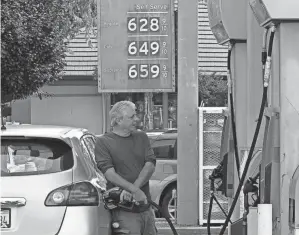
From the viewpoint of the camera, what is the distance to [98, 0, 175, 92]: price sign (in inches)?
488

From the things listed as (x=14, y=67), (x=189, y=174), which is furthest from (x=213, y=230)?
(x=14, y=67)

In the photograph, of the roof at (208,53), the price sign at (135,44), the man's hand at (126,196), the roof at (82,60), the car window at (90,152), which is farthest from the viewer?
the roof at (82,60)

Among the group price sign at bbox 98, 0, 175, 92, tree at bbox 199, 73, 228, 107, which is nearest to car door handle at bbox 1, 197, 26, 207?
price sign at bbox 98, 0, 175, 92

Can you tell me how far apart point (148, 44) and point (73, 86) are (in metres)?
15.5

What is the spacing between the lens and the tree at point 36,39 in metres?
18.9

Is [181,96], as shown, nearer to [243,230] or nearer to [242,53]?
[242,53]

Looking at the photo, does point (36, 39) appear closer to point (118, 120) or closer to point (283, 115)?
point (118, 120)

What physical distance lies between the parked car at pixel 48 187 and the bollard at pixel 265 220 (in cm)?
258

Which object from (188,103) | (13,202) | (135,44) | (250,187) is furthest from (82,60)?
(250,187)

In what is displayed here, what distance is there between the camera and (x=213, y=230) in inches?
471

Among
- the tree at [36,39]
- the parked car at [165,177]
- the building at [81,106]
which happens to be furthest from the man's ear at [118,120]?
the building at [81,106]

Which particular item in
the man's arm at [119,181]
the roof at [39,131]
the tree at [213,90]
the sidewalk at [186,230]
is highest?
the tree at [213,90]

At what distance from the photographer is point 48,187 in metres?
6.91

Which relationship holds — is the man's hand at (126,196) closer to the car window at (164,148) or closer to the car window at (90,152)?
the car window at (90,152)
